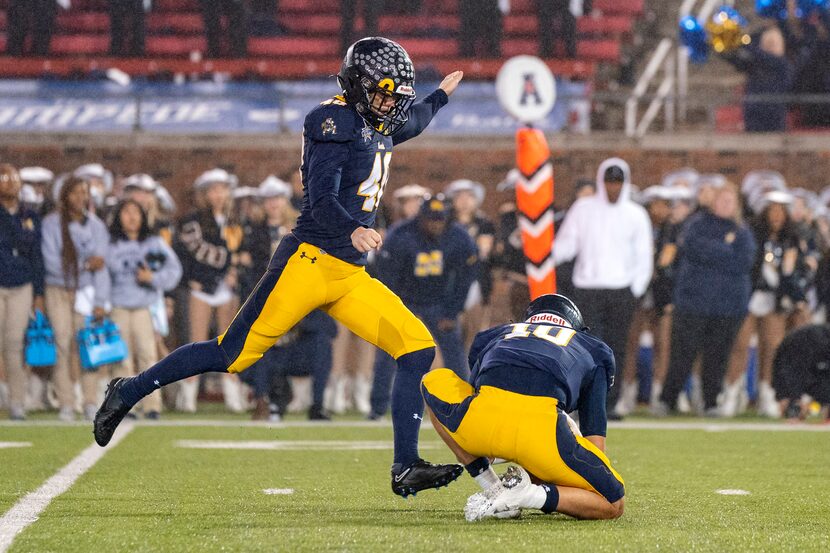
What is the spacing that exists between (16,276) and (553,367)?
22.2 feet

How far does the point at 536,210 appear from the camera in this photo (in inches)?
451

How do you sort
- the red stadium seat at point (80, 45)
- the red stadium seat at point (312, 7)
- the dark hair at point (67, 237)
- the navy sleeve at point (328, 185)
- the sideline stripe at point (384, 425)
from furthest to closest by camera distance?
the red stadium seat at point (312, 7) < the red stadium seat at point (80, 45) < the dark hair at point (67, 237) < the sideline stripe at point (384, 425) < the navy sleeve at point (328, 185)

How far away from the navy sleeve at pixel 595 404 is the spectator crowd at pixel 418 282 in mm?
5923

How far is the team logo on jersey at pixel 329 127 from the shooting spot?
6.17 meters

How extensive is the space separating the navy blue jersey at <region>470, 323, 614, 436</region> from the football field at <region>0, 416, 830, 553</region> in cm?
45

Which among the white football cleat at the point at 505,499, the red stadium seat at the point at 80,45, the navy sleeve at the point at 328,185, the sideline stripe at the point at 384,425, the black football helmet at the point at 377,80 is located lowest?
the sideline stripe at the point at 384,425

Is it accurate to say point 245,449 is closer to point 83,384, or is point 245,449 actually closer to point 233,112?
point 83,384

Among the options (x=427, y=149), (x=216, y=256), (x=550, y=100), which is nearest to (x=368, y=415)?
(x=216, y=256)

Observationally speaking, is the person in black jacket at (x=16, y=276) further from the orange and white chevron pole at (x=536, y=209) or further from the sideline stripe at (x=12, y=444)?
the orange and white chevron pole at (x=536, y=209)

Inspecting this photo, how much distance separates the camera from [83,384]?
1188cm

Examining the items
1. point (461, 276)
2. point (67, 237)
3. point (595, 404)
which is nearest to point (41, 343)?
point (67, 237)

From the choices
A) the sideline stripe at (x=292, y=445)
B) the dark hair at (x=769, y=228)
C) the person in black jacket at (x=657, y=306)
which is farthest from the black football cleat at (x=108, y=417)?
the dark hair at (x=769, y=228)

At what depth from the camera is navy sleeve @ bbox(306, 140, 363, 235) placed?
609 cm

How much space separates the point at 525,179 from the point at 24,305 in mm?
3896
